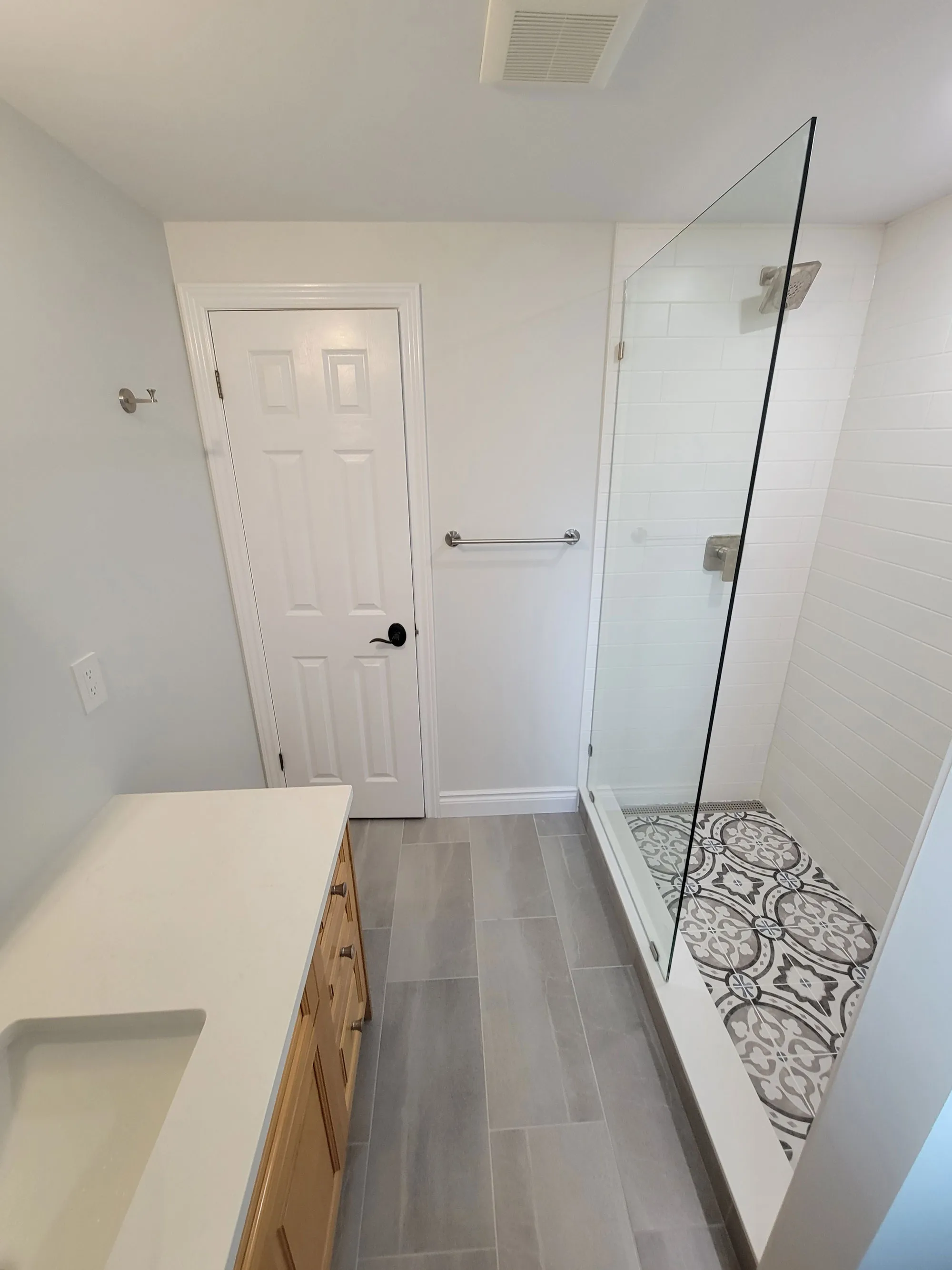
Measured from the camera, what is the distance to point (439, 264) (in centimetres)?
162

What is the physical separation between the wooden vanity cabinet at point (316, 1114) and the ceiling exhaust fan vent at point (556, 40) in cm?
156

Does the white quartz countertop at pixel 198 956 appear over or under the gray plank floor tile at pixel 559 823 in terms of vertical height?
over

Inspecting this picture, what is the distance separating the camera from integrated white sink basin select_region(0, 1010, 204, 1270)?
0.63 m

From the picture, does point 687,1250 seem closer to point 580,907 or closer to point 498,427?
point 580,907

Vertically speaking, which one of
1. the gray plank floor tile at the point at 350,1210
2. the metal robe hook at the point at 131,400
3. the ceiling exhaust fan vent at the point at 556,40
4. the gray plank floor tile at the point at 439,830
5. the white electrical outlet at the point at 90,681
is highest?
the ceiling exhaust fan vent at the point at 556,40

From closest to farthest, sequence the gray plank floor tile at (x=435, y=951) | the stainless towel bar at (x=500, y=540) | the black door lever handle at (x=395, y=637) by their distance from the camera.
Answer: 1. the gray plank floor tile at (x=435, y=951)
2. the stainless towel bar at (x=500, y=540)
3. the black door lever handle at (x=395, y=637)

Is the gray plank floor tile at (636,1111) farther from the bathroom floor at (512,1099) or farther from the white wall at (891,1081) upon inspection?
the white wall at (891,1081)

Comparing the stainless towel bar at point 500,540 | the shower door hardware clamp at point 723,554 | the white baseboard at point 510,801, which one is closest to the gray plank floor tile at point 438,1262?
the white baseboard at point 510,801

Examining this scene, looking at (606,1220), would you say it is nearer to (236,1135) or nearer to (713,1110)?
(713,1110)

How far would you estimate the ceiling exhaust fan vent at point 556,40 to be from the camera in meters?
0.79

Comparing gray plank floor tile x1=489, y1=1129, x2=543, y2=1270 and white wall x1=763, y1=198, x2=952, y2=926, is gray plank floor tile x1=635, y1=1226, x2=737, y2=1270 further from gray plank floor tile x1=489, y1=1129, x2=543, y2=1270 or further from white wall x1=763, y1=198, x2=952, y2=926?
white wall x1=763, y1=198, x2=952, y2=926

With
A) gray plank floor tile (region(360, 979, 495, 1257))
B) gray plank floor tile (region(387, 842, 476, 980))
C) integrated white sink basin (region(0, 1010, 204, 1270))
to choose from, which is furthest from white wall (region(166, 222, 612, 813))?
integrated white sink basin (region(0, 1010, 204, 1270))

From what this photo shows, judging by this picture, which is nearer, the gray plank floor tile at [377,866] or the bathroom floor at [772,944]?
the bathroom floor at [772,944]

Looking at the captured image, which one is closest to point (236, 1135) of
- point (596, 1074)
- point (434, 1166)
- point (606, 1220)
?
point (434, 1166)
